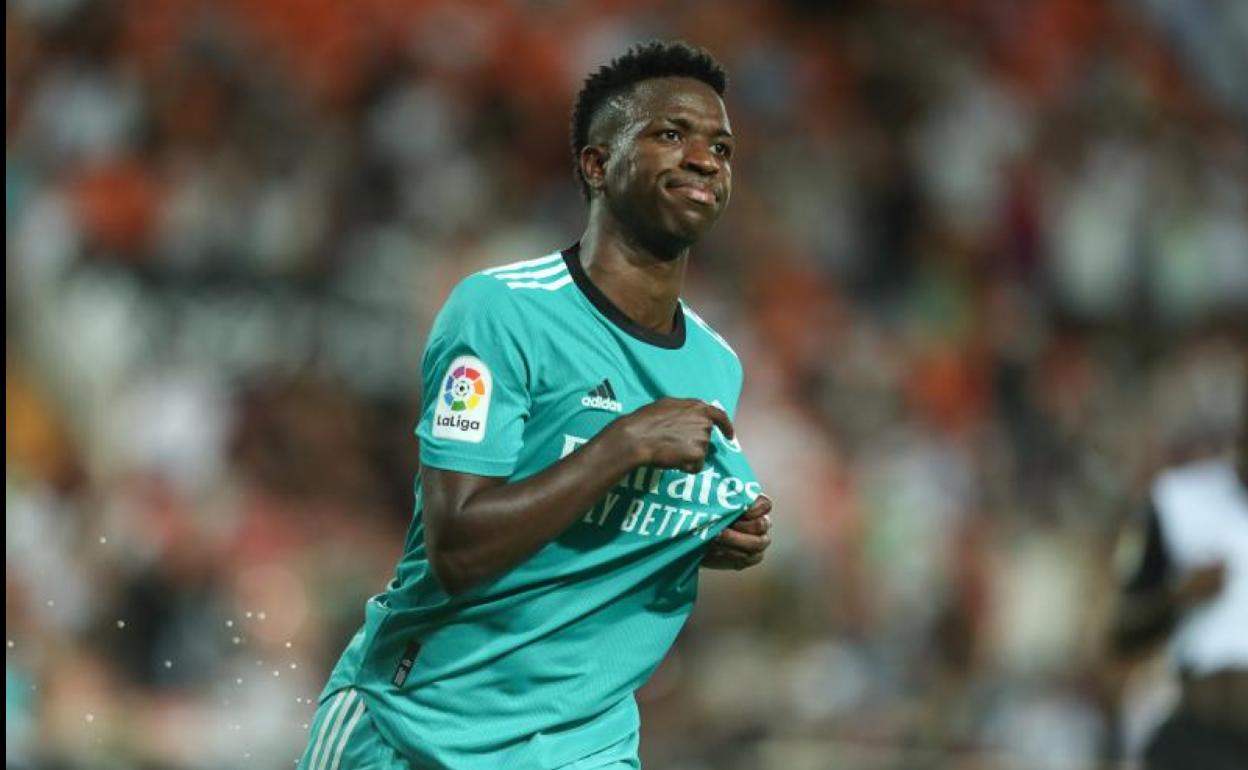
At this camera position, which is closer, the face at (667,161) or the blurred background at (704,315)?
the face at (667,161)

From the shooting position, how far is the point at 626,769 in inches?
138

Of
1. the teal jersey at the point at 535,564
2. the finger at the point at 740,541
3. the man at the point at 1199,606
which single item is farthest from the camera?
the man at the point at 1199,606

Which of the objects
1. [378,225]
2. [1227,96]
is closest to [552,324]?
[378,225]

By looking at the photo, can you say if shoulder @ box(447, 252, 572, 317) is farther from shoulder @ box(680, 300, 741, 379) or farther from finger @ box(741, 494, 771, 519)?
finger @ box(741, 494, 771, 519)

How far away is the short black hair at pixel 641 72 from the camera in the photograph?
3.62 m

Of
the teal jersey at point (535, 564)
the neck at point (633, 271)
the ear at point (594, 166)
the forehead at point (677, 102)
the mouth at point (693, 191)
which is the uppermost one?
the forehead at point (677, 102)

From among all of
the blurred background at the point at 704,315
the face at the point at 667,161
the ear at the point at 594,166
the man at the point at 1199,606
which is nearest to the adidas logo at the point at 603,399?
the face at the point at 667,161

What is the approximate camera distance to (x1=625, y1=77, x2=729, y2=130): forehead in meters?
3.55

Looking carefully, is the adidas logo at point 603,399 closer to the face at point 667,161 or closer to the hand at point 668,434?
the hand at point 668,434

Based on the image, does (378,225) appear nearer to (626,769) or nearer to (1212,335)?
(1212,335)

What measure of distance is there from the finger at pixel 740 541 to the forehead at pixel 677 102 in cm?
73

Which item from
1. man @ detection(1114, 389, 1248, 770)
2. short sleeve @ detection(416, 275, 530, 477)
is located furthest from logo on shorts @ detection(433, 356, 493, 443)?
man @ detection(1114, 389, 1248, 770)

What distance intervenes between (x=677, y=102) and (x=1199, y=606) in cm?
298

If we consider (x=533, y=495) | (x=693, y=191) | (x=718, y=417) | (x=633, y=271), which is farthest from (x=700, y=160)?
(x=533, y=495)
